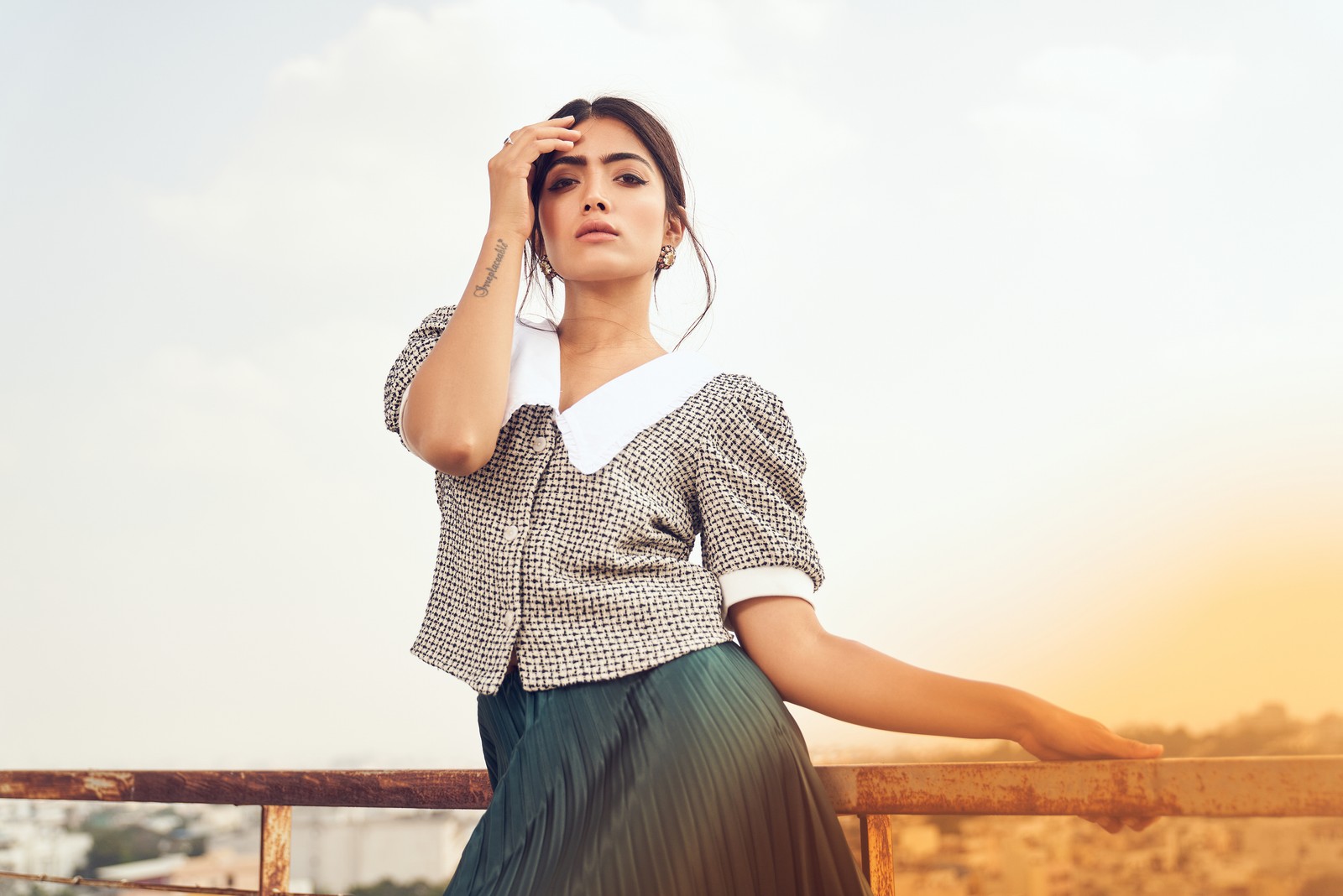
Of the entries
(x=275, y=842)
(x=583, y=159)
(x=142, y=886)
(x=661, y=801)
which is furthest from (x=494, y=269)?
(x=142, y=886)

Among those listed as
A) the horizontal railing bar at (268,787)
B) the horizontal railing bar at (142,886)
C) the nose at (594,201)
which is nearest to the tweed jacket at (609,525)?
the nose at (594,201)

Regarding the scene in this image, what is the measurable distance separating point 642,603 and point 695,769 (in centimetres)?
19

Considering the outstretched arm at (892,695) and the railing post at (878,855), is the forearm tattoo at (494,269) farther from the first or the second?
the railing post at (878,855)

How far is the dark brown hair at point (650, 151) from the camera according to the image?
1.50 meters

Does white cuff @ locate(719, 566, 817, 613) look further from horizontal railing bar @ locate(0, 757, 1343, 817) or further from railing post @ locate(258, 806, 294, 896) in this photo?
railing post @ locate(258, 806, 294, 896)

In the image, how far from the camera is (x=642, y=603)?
44.7 inches

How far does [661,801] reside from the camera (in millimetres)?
1015

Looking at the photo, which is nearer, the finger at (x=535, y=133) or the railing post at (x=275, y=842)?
the finger at (x=535, y=133)

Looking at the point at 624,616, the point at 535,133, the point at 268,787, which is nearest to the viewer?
the point at 624,616

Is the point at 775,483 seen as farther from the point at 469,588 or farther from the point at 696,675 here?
the point at 469,588

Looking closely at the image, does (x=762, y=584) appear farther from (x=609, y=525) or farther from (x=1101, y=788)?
(x=1101, y=788)

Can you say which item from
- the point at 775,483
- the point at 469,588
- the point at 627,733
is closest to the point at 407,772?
the point at 469,588

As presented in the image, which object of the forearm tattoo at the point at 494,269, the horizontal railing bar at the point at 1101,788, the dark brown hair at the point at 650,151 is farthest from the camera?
the dark brown hair at the point at 650,151

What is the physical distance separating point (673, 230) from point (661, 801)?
890 mm
